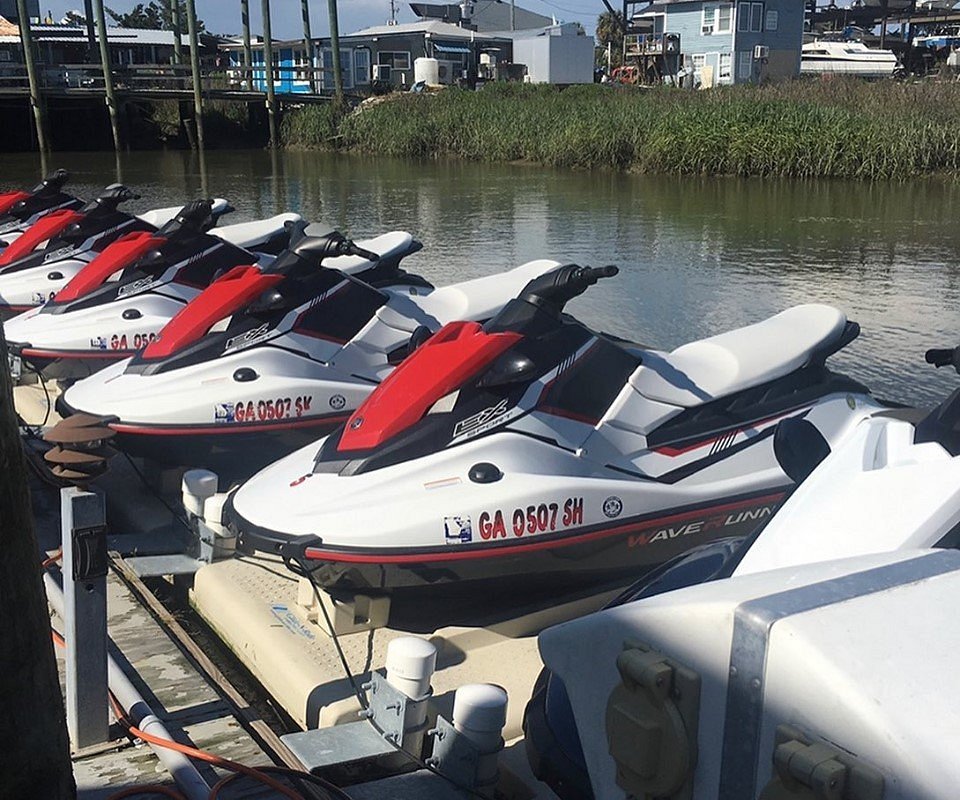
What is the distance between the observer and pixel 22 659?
7.41ft

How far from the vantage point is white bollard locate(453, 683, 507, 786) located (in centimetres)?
297

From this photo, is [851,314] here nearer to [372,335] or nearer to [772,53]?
[372,335]

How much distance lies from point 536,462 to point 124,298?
3579 millimetres

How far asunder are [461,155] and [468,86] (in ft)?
68.4

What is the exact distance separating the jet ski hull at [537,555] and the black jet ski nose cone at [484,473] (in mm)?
217

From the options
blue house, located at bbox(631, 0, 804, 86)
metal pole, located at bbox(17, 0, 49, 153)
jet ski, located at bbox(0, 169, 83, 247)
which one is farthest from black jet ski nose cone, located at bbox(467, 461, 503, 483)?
blue house, located at bbox(631, 0, 804, 86)

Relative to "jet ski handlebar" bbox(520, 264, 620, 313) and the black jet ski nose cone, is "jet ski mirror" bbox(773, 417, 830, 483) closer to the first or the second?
the black jet ski nose cone

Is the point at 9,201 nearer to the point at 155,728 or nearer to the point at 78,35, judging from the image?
the point at 155,728

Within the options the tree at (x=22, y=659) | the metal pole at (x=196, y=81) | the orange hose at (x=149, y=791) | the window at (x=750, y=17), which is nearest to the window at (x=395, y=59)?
the window at (x=750, y=17)

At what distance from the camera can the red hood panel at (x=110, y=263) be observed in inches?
269

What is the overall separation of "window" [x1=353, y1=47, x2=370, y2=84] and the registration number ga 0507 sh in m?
50.0

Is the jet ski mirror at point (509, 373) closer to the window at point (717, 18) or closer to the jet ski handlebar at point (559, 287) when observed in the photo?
the jet ski handlebar at point (559, 287)

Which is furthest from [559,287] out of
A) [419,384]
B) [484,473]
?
[484,473]

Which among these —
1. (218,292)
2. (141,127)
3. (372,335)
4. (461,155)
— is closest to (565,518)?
(372,335)
